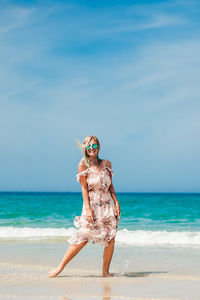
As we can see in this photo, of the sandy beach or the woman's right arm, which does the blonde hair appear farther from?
the sandy beach

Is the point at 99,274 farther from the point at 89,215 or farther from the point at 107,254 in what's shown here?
the point at 89,215

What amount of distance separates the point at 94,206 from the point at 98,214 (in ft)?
0.39

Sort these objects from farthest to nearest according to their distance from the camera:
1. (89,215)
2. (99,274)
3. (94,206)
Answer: (99,274)
(94,206)
(89,215)

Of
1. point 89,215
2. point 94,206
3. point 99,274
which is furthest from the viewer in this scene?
point 99,274

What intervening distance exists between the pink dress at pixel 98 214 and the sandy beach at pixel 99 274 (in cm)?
57

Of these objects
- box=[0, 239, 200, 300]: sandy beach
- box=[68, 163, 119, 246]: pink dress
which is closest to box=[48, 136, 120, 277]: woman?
box=[68, 163, 119, 246]: pink dress

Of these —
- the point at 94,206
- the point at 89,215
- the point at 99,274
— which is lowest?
the point at 99,274

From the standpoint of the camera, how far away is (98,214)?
5.90 meters

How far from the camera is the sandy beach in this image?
5133 mm

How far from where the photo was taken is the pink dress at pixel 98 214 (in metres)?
5.84

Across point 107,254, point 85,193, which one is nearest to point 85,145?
point 85,193

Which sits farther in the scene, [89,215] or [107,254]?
[107,254]

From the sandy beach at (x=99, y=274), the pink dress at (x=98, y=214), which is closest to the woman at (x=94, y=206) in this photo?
the pink dress at (x=98, y=214)

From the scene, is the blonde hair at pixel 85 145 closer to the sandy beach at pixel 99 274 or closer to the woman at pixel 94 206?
the woman at pixel 94 206
